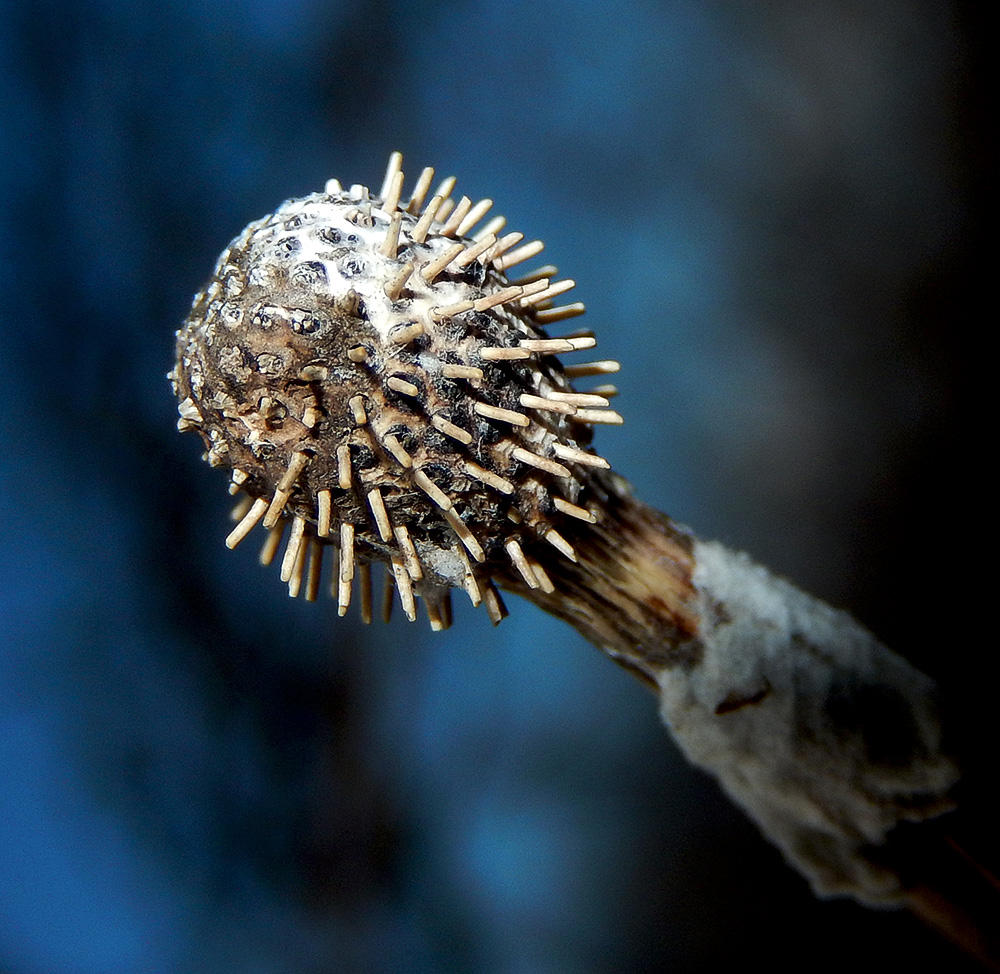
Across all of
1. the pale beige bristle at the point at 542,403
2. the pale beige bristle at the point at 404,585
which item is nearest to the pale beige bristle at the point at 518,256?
the pale beige bristle at the point at 542,403

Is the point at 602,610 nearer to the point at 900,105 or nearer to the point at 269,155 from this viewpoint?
the point at 269,155

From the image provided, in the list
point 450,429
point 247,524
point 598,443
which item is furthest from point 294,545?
point 598,443

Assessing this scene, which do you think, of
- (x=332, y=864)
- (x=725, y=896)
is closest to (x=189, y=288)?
(x=332, y=864)

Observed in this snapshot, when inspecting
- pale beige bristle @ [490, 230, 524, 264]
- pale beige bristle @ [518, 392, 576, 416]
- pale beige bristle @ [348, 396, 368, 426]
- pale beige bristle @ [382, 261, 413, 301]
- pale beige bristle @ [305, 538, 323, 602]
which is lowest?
pale beige bristle @ [305, 538, 323, 602]

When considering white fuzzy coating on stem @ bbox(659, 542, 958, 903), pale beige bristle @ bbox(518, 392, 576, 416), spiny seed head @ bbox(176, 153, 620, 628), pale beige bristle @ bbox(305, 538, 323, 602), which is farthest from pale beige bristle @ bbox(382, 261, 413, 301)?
white fuzzy coating on stem @ bbox(659, 542, 958, 903)

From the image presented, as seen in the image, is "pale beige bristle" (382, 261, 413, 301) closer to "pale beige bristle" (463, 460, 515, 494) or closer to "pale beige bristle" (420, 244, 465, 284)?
"pale beige bristle" (420, 244, 465, 284)

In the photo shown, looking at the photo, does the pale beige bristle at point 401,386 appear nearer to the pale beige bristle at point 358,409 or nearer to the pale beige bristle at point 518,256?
the pale beige bristle at point 358,409

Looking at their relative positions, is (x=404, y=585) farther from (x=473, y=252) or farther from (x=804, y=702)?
(x=804, y=702)

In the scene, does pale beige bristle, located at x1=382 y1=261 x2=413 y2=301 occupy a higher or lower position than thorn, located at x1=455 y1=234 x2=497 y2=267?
lower
